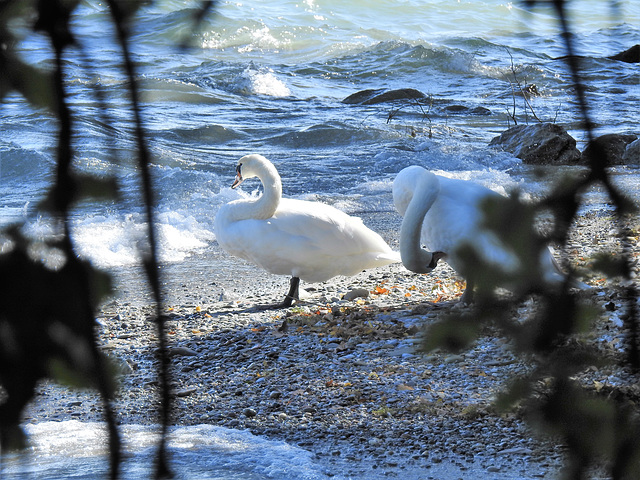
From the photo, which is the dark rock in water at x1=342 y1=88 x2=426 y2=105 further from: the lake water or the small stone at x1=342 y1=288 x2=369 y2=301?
the small stone at x1=342 y1=288 x2=369 y2=301

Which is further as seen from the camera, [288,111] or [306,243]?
[288,111]

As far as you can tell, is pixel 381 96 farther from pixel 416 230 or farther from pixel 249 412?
pixel 249 412

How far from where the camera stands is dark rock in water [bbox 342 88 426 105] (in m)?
17.8

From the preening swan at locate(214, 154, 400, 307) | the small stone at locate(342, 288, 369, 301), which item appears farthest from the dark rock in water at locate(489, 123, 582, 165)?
the small stone at locate(342, 288, 369, 301)

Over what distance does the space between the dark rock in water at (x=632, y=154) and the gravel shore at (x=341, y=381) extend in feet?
19.1

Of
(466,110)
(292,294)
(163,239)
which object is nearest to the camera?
(292,294)

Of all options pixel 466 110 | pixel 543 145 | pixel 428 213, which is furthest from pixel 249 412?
pixel 466 110

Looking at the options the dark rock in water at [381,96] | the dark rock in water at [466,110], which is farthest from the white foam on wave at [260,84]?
the dark rock in water at [466,110]

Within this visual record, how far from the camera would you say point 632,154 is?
11547mm

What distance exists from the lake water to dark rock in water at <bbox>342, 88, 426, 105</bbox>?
536 millimetres

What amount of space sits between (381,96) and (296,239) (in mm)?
12676

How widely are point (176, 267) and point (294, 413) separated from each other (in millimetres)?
3744

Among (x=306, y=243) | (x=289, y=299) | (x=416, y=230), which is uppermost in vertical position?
(x=416, y=230)

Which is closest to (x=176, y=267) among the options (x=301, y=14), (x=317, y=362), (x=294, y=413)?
(x=317, y=362)
